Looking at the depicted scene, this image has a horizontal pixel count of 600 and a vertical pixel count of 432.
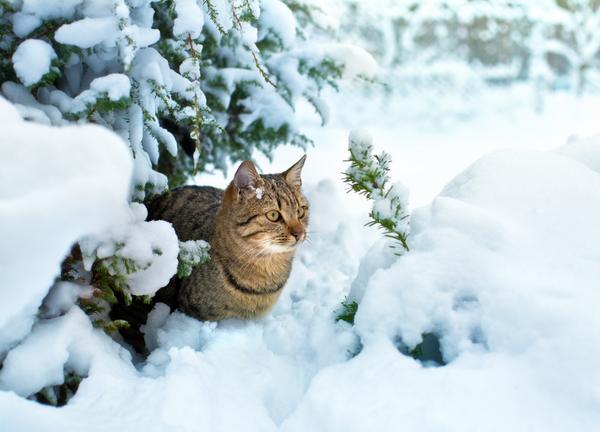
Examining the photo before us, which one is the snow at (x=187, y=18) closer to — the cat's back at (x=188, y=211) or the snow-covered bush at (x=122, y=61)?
the snow-covered bush at (x=122, y=61)

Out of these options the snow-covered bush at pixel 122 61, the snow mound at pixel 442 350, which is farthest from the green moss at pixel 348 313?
the snow-covered bush at pixel 122 61

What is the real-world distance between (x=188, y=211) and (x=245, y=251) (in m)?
0.42

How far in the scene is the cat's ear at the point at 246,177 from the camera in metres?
2.41

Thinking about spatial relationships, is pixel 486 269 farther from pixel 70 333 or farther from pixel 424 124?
pixel 424 124

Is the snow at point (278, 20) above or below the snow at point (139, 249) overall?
above

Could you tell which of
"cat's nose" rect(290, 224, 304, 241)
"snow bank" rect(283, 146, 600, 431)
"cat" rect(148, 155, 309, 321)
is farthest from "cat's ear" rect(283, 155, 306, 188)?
"snow bank" rect(283, 146, 600, 431)

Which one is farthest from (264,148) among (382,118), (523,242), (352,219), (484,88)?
(484,88)

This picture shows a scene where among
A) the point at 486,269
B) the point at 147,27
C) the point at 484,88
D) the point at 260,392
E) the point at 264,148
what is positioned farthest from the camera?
the point at 484,88

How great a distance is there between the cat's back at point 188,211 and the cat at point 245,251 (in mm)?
21

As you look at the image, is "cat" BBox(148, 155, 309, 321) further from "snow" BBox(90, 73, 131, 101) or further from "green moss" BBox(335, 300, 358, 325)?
"snow" BBox(90, 73, 131, 101)

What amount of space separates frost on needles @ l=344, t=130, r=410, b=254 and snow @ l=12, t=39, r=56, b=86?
961 mm

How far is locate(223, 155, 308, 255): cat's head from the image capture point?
2463mm

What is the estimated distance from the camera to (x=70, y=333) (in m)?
1.70

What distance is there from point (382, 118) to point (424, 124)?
2.26 ft
